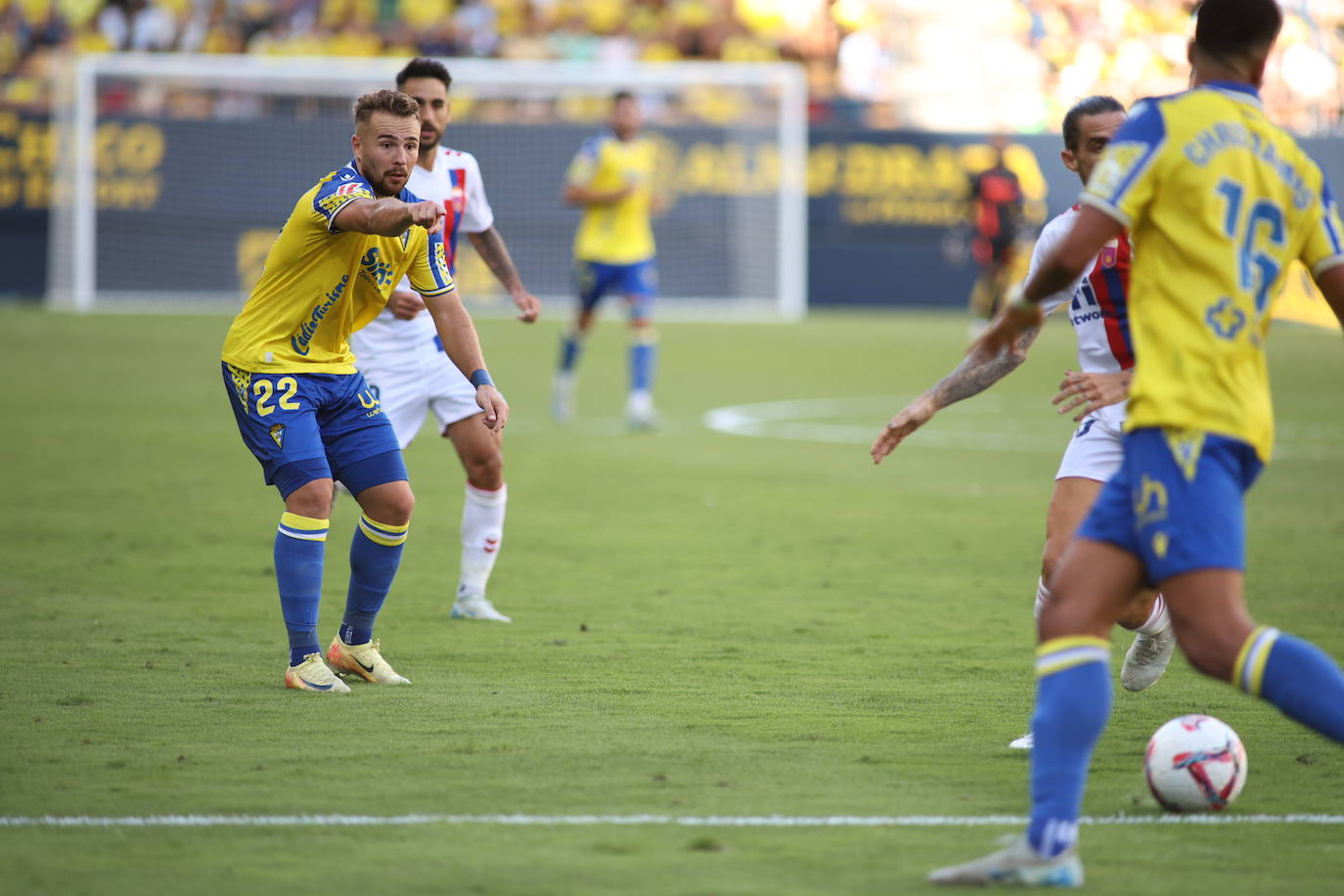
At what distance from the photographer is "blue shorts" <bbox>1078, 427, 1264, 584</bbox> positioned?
3.95 meters

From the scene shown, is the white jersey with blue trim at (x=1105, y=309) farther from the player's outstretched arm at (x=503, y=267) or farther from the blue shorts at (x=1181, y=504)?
the player's outstretched arm at (x=503, y=267)

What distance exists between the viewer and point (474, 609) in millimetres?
7859

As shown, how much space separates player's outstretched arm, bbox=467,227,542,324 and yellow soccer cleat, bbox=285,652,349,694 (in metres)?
2.45

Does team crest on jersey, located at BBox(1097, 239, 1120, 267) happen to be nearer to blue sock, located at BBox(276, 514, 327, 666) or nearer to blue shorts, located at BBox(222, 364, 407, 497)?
blue shorts, located at BBox(222, 364, 407, 497)

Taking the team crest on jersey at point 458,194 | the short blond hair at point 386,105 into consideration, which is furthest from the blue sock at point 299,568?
the team crest on jersey at point 458,194

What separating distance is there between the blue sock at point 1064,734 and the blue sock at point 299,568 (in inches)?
117

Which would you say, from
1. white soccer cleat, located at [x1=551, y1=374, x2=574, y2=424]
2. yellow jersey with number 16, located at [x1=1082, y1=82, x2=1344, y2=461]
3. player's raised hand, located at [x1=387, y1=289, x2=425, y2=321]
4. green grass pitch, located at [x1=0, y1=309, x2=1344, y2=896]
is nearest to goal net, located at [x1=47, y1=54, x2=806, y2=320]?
white soccer cleat, located at [x1=551, y1=374, x2=574, y2=424]

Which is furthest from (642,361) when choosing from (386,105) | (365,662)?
(386,105)

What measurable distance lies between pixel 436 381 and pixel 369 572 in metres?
1.64

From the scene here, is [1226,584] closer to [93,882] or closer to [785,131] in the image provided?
[93,882]

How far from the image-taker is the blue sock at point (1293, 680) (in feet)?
13.1

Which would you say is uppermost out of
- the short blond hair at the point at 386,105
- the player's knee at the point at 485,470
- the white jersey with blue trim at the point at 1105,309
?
the short blond hair at the point at 386,105

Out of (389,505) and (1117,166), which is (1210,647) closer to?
(1117,166)

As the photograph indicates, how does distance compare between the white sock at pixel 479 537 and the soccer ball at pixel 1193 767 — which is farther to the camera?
the white sock at pixel 479 537
